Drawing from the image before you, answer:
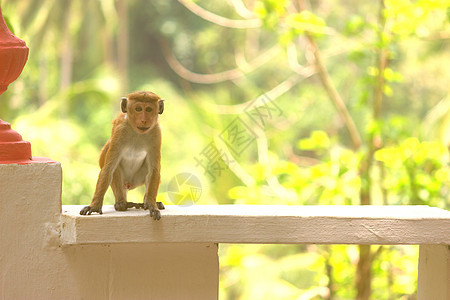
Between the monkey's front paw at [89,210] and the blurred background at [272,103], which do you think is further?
the blurred background at [272,103]

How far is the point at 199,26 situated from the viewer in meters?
18.9

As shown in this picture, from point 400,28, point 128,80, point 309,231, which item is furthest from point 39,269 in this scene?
point 128,80

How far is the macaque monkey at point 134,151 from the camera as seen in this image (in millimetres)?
2215

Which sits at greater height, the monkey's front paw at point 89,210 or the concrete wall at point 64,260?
the monkey's front paw at point 89,210

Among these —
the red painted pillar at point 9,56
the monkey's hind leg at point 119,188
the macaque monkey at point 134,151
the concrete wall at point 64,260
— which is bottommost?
the concrete wall at point 64,260

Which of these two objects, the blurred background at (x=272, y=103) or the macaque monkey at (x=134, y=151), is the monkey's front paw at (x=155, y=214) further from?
the blurred background at (x=272, y=103)

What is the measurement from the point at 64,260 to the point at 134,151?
1.36 ft

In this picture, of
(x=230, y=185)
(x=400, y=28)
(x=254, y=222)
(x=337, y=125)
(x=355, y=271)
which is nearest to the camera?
(x=254, y=222)

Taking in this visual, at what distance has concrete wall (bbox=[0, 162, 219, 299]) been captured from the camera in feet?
6.96

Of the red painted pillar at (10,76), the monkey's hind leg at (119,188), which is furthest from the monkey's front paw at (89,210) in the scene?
the red painted pillar at (10,76)

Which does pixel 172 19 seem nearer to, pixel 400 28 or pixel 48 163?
pixel 400 28

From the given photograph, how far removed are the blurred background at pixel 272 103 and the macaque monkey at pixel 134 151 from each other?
2.98 metres

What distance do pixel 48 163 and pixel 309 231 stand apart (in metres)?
0.83

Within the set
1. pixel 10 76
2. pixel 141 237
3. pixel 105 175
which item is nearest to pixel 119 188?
pixel 105 175
